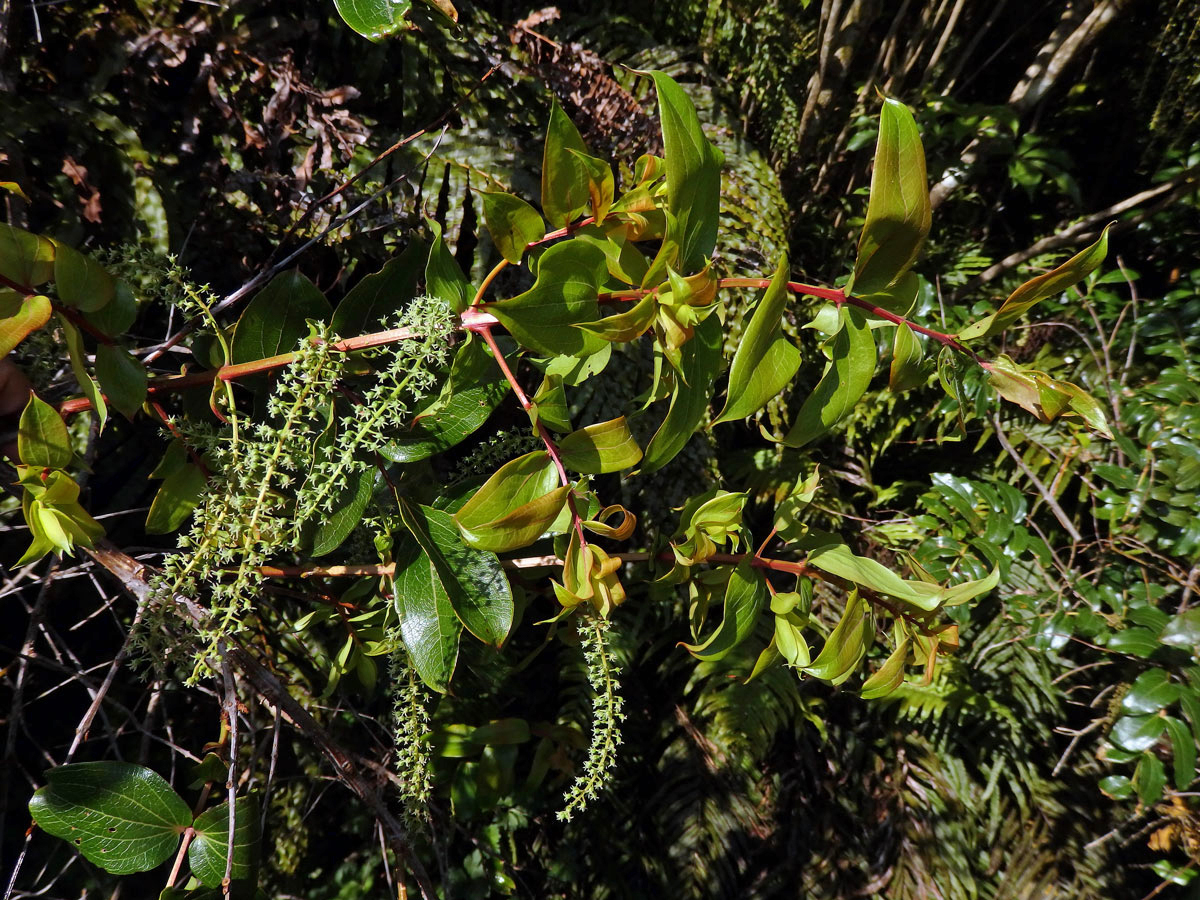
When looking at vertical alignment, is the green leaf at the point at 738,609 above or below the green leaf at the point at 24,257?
below

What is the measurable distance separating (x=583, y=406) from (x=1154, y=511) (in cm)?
116

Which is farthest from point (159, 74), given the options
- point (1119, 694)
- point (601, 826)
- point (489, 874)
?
point (1119, 694)

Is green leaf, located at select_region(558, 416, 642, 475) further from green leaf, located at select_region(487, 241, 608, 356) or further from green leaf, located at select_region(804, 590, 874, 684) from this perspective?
green leaf, located at select_region(804, 590, 874, 684)

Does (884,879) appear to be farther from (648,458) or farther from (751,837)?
(648,458)

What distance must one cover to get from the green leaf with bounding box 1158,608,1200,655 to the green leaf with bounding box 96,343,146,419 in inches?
63.5

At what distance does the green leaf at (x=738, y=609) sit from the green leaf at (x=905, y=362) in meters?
0.21

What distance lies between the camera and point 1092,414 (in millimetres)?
583

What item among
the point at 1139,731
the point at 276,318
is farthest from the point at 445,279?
the point at 1139,731

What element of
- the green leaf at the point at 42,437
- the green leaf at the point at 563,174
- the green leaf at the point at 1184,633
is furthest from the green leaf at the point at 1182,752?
the green leaf at the point at 42,437

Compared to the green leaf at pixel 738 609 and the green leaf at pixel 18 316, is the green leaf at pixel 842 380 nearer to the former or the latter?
the green leaf at pixel 738 609

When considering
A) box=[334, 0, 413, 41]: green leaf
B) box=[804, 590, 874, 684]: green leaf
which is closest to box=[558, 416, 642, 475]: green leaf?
box=[804, 590, 874, 684]: green leaf

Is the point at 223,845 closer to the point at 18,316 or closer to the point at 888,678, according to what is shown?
the point at 18,316

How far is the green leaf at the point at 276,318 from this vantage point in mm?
691

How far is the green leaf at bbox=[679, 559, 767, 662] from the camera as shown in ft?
2.21
